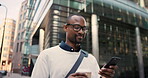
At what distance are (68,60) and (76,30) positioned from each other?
1.09 feet

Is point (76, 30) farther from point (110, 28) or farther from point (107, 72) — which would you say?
point (110, 28)

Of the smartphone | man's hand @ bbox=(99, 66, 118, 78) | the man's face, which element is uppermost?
the man's face

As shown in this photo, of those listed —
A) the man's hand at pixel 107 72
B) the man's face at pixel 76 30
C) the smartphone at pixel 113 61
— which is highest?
the man's face at pixel 76 30

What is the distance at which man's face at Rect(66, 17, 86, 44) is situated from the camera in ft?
4.40

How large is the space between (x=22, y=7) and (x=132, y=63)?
55.2 m

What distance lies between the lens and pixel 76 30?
134 centimetres

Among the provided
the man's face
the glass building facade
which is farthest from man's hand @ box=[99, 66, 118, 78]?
the glass building facade

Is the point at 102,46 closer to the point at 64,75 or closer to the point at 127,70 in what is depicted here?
the point at 127,70

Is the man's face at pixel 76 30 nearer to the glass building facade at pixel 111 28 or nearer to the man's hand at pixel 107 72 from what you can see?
the man's hand at pixel 107 72

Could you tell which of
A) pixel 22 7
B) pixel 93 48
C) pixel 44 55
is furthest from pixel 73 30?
pixel 22 7

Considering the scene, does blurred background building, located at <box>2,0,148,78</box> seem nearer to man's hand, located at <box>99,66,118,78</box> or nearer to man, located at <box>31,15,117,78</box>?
man, located at <box>31,15,117,78</box>

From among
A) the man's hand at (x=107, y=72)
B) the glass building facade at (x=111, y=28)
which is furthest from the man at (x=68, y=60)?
the glass building facade at (x=111, y=28)

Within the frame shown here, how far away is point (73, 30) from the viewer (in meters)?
1.35

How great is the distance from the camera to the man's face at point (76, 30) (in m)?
1.34
